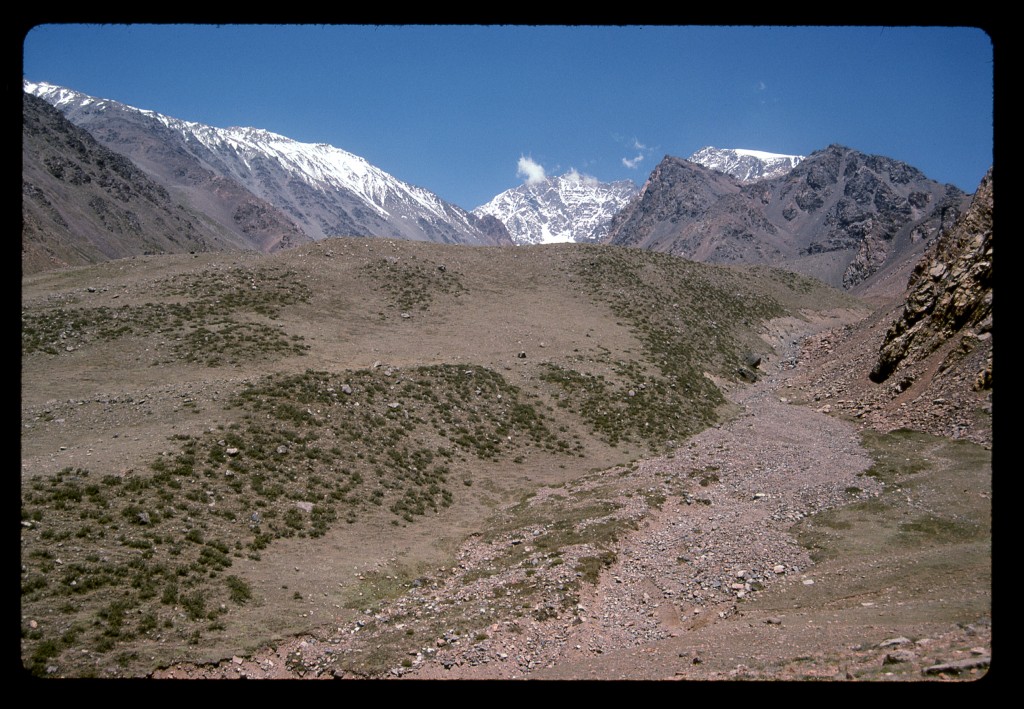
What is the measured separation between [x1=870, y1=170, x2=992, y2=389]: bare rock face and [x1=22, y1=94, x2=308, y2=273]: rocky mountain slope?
134181 mm

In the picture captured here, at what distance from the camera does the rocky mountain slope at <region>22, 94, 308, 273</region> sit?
126 metres

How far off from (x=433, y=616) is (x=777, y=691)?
40.4 feet

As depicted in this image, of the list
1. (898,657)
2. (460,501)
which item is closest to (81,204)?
(460,501)

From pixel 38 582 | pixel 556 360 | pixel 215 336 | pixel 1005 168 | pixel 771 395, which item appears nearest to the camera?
pixel 1005 168

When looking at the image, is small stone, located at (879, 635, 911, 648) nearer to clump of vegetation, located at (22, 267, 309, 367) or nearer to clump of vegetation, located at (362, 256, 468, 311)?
clump of vegetation, located at (22, 267, 309, 367)

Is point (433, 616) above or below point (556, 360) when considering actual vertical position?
below

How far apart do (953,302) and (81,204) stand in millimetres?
189859

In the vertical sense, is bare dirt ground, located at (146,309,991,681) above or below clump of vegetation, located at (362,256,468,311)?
below

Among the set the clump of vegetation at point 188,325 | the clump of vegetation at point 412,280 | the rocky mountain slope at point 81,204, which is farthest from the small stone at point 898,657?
the rocky mountain slope at point 81,204

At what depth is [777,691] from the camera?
290 cm

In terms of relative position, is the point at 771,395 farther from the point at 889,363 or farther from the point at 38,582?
the point at 38,582

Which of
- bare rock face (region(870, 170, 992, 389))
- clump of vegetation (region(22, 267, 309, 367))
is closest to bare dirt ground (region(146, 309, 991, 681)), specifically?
bare rock face (region(870, 170, 992, 389))

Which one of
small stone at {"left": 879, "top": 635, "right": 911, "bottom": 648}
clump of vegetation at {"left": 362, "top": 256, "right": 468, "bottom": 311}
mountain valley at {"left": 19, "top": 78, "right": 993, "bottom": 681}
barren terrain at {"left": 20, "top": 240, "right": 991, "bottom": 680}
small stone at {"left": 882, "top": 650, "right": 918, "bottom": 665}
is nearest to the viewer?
small stone at {"left": 882, "top": 650, "right": 918, "bottom": 665}

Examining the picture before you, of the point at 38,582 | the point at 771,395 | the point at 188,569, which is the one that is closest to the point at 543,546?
the point at 188,569
